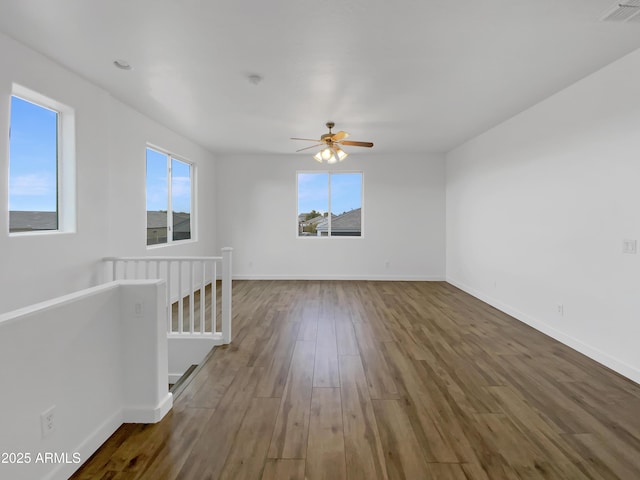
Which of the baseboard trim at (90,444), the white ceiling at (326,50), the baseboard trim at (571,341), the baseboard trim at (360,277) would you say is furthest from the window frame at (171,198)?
the baseboard trim at (571,341)

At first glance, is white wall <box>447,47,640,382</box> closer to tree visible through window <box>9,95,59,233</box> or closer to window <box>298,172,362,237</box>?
window <box>298,172,362,237</box>

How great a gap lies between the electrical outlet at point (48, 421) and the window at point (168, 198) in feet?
10.9

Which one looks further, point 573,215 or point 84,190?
point 573,215

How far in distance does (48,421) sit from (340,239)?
19.5 feet

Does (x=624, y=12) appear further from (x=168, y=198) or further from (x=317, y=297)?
(x=168, y=198)

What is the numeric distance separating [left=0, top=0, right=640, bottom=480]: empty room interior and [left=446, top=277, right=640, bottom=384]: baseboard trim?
0.02 metres

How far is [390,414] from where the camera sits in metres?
2.22

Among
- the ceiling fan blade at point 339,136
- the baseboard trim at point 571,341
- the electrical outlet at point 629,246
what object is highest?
the ceiling fan blade at point 339,136

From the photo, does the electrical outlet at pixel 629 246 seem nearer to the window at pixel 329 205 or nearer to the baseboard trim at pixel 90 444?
the baseboard trim at pixel 90 444

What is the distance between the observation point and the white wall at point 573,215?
284cm

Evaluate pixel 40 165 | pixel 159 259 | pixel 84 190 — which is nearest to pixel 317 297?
pixel 159 259

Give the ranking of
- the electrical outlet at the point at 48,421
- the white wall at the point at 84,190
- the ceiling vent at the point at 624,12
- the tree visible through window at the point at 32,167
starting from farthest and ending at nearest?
1. the tree visible through window at the point at 32,167
2. the white wall at the point at 84,190
3. the ceiling vent at the point at 624,12
4. the electrical outlet at the point at 48,421

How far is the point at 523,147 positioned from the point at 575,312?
212 cm

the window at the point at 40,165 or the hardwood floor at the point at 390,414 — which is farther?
the window at the point at 40,165
